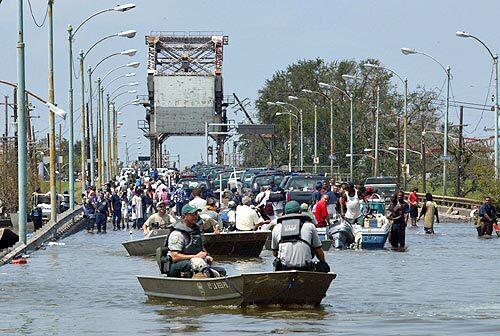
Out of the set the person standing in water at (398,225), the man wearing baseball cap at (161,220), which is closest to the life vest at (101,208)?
the person standing in water at (398,225)

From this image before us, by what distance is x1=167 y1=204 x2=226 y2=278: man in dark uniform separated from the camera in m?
23.5

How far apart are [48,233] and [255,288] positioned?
25245 millimetres

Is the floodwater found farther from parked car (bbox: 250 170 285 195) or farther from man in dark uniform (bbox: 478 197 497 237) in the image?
parked car (bbox: 250 170 285 195)

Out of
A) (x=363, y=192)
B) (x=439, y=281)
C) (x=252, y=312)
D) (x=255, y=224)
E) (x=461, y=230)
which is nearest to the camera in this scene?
(x=252, y=312)

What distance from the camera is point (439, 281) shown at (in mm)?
29969

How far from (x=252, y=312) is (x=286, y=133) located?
397 feet

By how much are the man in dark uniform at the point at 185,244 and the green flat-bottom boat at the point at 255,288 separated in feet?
0.94

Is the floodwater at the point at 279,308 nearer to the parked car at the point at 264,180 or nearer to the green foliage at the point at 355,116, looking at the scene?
the parked car at the point at 264,180

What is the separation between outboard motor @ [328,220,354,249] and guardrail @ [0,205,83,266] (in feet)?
26.7

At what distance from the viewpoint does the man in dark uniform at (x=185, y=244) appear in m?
23.5

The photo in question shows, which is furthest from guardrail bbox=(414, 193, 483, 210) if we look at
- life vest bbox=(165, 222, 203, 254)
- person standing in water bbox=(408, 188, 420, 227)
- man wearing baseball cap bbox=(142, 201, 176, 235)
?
life vest bbox=(165, 222, 203, 254)

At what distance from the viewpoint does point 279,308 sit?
2320 cm

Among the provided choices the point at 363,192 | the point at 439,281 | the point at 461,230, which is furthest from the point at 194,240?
the point at 461,230

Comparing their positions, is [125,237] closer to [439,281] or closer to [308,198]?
[308,198]
